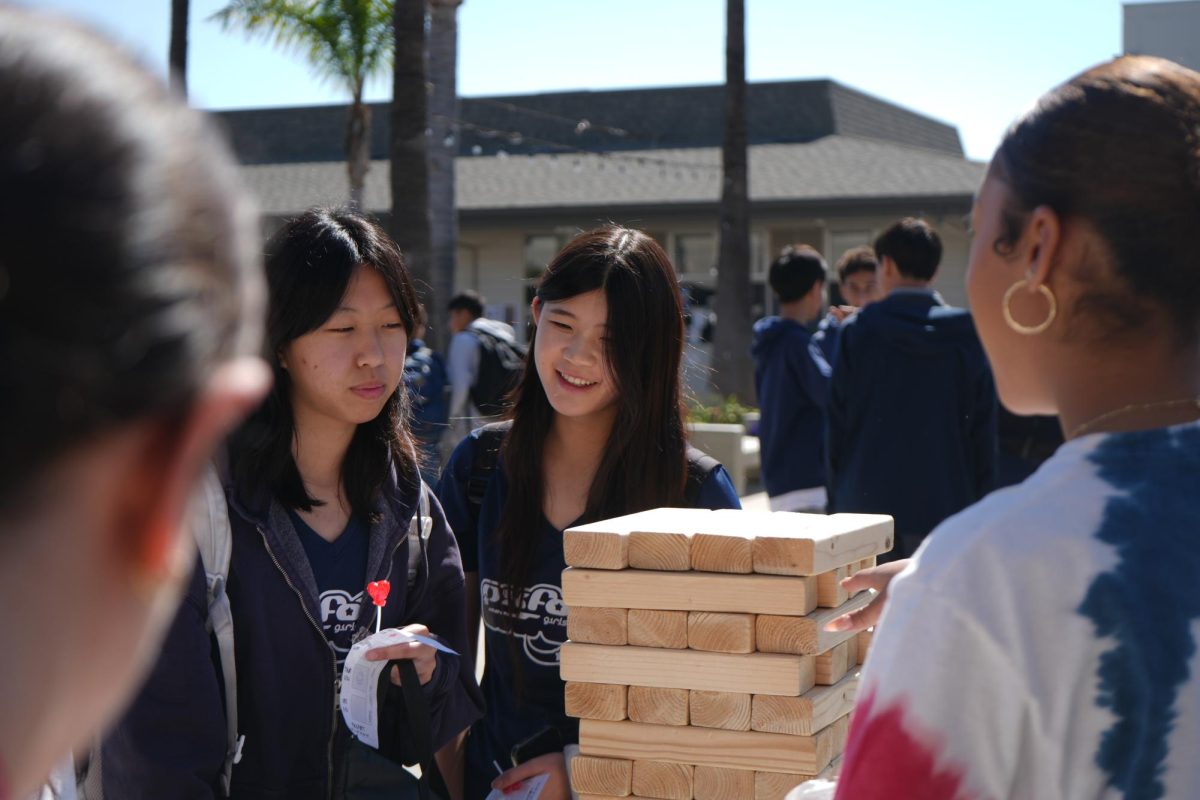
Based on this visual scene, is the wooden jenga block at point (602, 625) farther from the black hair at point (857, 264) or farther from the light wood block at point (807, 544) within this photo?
the black hair at point (857, 264)

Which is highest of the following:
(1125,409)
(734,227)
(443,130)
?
(443,130)

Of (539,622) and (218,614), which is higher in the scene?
(218,614)

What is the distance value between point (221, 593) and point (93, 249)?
2.04 m

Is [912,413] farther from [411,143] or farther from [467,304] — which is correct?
[467,304]

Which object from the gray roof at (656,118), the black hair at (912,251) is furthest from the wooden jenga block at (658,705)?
the gray roof at (656,118)

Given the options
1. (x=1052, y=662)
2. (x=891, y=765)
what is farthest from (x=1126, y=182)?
(x=891, y=765)

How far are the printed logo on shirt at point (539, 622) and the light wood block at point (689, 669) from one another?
586mm

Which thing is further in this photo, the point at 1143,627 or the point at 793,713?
the point at 793,713

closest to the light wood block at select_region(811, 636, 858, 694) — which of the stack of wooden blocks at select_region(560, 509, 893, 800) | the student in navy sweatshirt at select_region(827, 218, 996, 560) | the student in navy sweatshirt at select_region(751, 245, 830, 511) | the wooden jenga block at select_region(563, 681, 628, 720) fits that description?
the stack of wooden blocks at select_region(560, 509, 893, 800)

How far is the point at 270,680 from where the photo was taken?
2742 mm

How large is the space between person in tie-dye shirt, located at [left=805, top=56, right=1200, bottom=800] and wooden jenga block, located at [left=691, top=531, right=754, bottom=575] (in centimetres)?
93

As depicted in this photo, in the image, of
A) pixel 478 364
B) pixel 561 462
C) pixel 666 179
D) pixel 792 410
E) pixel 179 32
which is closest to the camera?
pixel 561 462

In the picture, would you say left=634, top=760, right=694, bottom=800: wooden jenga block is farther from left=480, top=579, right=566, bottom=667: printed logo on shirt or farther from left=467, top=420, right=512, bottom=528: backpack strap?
left=467, top=420, right=512, bottom=528: backpack strap

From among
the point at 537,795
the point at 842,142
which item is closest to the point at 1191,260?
the point at 537,795
